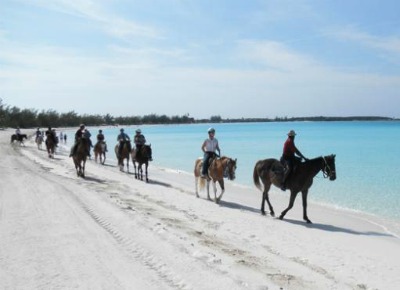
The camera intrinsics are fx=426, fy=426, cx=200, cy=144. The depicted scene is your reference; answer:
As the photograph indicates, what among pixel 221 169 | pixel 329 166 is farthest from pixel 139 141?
pixel 329 166

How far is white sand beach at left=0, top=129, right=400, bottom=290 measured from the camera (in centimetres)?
587

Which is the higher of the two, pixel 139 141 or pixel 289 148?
pixel 289 148

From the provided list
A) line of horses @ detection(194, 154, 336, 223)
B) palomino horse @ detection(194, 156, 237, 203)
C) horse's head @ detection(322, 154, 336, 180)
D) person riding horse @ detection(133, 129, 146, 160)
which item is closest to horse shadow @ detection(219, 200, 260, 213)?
palomino horse @ detection(194, 156, 237, 203)

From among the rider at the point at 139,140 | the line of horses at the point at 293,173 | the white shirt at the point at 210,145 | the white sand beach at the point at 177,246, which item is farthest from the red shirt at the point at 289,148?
the rider at the point at 139,140

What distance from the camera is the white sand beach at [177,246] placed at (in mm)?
5867

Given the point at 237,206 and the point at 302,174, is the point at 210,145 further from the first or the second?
the point at 302,174

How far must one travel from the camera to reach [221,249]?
759cm

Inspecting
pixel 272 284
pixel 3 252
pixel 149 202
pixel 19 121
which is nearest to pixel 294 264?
pixel 272 284

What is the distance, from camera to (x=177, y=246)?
24.2ft

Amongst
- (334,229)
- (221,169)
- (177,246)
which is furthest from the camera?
(221,169)

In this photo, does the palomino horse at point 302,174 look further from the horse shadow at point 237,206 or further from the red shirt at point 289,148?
the horse shadow at point 237,206

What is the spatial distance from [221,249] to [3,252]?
360 cm

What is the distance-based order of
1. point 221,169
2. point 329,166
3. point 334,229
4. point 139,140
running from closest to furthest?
point 334,229 → point 329,166 → point 221,169 → point 139,140

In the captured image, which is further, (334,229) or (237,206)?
(237,206)
